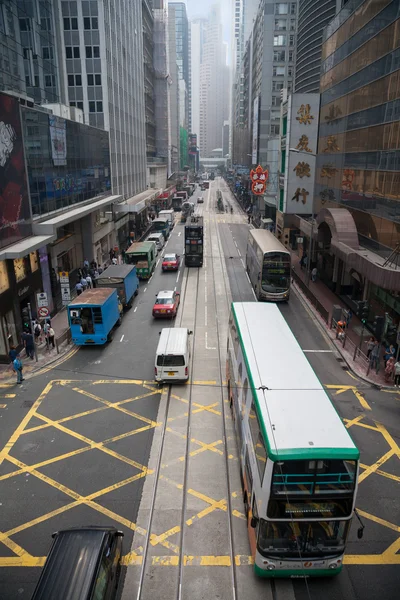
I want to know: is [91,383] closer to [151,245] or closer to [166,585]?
[166,585]

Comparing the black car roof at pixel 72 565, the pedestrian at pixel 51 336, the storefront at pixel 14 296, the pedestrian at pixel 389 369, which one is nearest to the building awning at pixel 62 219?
the storefront at pixel 14 296

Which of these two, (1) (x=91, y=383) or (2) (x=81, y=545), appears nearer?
(2) (x=81, y=545)

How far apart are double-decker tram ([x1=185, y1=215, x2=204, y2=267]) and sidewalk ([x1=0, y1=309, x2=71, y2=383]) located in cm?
1779

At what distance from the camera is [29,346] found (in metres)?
21.5

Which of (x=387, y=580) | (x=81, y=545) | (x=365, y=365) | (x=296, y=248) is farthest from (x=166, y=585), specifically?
(x=296, y=248)

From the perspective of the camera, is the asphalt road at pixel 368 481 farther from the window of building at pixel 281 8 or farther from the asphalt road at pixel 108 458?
the window of building at pixel 281 8

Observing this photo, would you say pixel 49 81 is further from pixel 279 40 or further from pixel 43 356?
pixel 279 40

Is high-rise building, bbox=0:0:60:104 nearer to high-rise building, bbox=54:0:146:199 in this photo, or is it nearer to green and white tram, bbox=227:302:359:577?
high-rise building, bbox=54:0:146:199

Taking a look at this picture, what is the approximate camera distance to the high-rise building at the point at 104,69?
4188cm

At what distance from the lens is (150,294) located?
3378 cm

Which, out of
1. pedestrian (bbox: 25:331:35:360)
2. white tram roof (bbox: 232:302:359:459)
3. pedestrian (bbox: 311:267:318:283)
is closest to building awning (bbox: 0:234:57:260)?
pedestrian (bbox: 25:331:35:360)

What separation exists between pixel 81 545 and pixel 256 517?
11.9ft

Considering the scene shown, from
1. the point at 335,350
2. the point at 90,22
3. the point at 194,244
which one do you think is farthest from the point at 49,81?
the point at 335,350

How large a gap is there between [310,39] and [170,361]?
2417 inches
